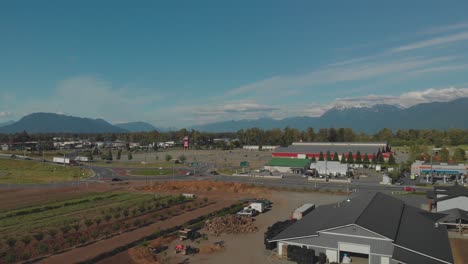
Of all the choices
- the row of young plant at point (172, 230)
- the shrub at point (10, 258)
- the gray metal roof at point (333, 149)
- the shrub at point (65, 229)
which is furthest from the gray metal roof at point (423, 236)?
the gray metal roof at point (333, 149)

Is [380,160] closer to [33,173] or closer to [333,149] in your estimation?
[333,149]

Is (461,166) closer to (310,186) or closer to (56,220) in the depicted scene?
(310,186)

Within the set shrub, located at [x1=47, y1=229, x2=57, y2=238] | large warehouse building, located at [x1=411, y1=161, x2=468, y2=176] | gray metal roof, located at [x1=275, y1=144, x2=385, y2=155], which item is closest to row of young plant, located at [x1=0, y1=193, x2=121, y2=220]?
shrub, located at [x1=47, y1=229, x2=57, y2=238]

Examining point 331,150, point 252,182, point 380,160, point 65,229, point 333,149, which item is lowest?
point 65,229

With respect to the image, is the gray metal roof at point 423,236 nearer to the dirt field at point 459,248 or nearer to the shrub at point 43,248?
the dirt field at point 459,248

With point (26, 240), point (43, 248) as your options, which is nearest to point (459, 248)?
point (43, 248)
